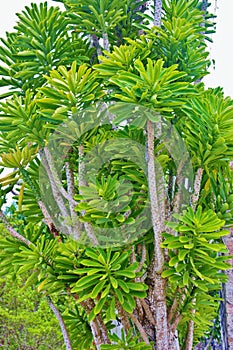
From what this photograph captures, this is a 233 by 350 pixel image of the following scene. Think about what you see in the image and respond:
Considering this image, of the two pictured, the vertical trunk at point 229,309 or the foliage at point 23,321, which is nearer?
the vertical trunk at point 229,309

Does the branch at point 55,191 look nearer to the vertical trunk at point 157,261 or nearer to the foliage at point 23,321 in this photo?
the vertical trunk at point 157,261

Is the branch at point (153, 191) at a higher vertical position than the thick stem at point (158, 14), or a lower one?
lower

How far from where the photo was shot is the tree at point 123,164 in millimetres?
1172

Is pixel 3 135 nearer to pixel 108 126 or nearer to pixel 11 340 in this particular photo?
pixel 108 126

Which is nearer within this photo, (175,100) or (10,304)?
(175,100)

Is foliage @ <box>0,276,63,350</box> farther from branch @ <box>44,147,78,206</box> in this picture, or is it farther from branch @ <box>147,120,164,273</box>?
branch @ <box>147,120,164,273</box>

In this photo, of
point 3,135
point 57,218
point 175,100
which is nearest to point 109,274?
point 57,218

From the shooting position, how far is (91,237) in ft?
4.26

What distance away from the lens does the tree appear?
1.17 m

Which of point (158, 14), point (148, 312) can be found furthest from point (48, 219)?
point (158, 14)

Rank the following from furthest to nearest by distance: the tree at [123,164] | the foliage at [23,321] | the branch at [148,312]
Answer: the foliage at [23,321] < the branch at [148,312] < the tree at [123,164]

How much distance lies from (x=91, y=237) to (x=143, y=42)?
2.18ft

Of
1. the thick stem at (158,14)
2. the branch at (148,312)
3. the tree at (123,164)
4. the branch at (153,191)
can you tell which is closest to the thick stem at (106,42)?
the tree at (123,164)

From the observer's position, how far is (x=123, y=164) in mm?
1347
